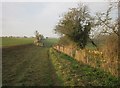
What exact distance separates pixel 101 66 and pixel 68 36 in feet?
77.9

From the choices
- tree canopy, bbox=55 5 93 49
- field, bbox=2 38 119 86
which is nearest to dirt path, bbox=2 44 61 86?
field, bbox=2 38 119 86

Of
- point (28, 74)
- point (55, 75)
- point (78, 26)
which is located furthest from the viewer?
point (78, 26)

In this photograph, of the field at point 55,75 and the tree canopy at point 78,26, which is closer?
the field at point 55,75

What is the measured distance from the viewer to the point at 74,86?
45.9 feet

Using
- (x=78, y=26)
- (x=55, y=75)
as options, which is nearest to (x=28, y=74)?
(x=55, y=75)

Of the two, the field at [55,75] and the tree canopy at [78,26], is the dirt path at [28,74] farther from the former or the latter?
the tree canopy at [78,26]

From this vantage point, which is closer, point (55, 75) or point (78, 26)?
point (55, 75)

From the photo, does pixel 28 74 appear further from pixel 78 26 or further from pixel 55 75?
pixel 78 26

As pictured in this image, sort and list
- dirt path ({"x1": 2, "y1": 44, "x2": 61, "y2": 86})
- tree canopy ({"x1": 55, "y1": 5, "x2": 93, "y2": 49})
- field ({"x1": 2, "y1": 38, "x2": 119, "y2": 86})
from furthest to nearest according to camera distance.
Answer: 1. tree canopy ({"x1": 55, "y1": 5, "x2": 93, "y2": 49})
2. dirt path ({"x1": 2, "y1": 44, "x2": 61, "y2": 86})
3. field ({"x1": 2, "y1": 38, "x2": 119, "y2": 86})

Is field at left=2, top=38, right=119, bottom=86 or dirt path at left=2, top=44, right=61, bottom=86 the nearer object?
field at left=2, top=38, right=119, bottom=86

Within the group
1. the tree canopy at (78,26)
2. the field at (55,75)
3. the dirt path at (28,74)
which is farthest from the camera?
the tree canopy at (78,26)

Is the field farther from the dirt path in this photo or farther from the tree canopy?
the tree canopy

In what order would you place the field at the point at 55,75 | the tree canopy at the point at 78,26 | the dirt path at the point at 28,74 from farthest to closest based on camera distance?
the tree canopy at the point at 78,26
the dirt path at the point at 28,74
the field at the point at 55,75

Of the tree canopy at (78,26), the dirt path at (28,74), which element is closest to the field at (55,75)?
the dirt path at (28,74)
